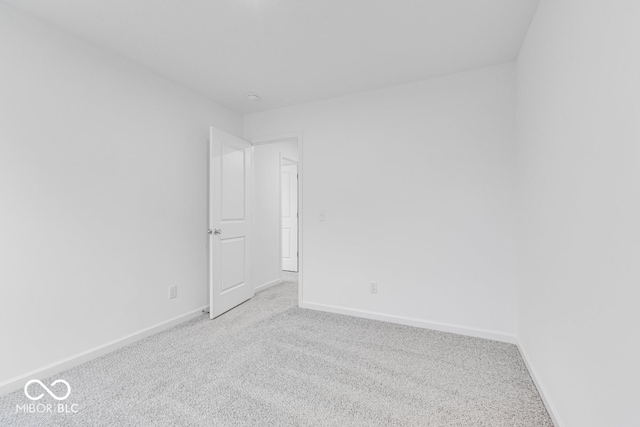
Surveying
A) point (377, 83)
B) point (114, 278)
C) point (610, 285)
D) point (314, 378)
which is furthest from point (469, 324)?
point (114, 278)

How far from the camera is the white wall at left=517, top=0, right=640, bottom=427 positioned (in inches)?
36.2

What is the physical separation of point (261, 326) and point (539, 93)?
9.19ft

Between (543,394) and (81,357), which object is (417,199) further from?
(81,357)

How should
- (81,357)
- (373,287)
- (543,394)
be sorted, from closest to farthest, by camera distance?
(543,394) → (81,357) → (373,287)

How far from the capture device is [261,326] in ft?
9.40

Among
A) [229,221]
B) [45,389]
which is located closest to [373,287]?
[229,221]

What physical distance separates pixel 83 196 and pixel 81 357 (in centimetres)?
114

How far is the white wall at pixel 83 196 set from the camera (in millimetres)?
1833

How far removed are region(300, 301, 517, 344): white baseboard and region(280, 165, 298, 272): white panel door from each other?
2322 mm

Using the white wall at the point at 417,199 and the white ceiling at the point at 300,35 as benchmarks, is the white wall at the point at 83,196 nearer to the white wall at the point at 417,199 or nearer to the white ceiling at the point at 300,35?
the white ceiling at the point at 300,35

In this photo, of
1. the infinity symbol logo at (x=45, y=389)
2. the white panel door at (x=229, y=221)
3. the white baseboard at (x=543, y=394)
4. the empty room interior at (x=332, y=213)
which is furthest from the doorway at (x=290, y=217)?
the white baseboard at (x=543, y=394)

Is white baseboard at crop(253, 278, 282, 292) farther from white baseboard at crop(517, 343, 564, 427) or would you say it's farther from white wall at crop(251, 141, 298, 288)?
white baseboard at crop(517, 343, 564, 427)

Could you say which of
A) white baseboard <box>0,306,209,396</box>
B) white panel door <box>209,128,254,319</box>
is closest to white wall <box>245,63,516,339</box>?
white panel door <box>209,128,254,319</box>

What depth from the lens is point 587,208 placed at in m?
1.19
